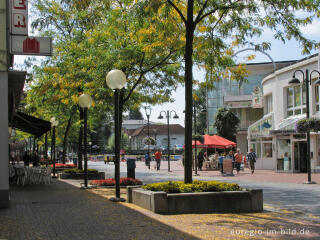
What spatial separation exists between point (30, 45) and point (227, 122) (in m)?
58.3

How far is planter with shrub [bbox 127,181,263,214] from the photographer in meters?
10.1

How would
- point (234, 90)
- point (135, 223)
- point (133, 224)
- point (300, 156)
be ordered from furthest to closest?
point (234, 90)
point (300, 156)
point (135, 223)
point (133, 224)

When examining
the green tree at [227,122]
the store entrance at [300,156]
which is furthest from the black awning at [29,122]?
the green tree at [227,122]

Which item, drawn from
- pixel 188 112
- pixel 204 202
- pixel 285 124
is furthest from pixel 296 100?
pixel 204 202

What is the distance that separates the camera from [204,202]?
10.4 metres

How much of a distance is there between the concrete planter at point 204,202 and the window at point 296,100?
2296 cm

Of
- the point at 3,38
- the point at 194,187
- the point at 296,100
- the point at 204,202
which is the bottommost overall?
the point at 204,202

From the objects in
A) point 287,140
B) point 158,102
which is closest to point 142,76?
point 158,102

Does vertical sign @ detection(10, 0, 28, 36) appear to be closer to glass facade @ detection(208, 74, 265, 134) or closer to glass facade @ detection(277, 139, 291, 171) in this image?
glass facade @ detection(277, 139, 291, 171)

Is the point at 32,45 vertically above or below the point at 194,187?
above

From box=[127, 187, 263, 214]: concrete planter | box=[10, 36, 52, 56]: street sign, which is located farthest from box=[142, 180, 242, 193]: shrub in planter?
box=[10, 36, 52, 56]: street sign

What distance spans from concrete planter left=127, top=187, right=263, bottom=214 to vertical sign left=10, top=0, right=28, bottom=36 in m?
5.23

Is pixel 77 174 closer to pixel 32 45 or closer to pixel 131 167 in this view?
pixel 131 167

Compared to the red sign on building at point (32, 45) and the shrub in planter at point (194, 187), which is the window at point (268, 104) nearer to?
the shrub in planter at point (194, 187)
